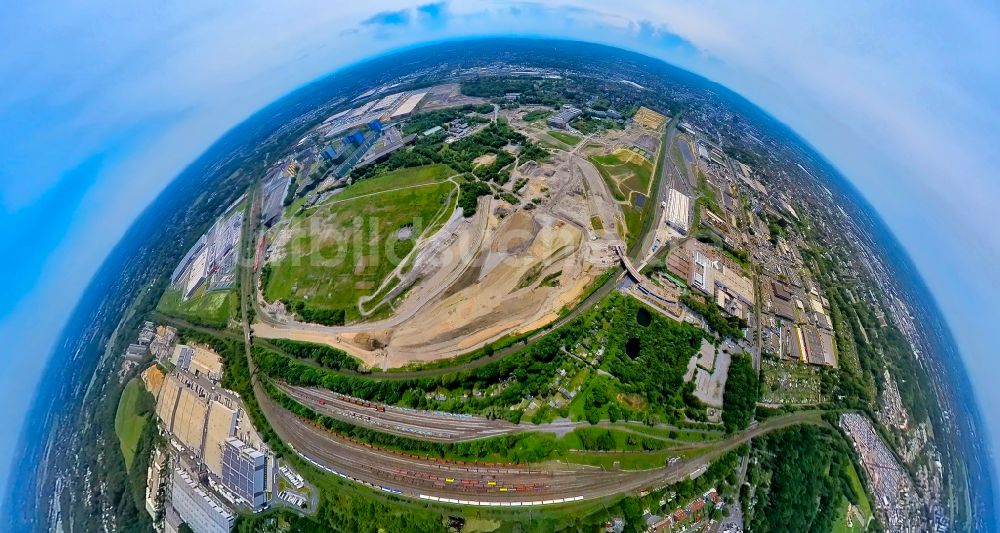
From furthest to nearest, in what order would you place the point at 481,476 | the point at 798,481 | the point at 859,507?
the point at 859,507, the point at 798,481, the point at 481,476

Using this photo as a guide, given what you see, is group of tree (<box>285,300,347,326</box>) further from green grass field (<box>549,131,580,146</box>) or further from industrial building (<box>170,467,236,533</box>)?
green grass field (<box>549,131,580,146</box>)

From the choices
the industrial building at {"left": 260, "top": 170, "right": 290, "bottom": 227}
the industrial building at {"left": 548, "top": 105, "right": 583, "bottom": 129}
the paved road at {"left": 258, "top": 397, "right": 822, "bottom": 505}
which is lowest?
the paved road at {"left": 258, "top": 397, "right": 822, "bottom": 505}

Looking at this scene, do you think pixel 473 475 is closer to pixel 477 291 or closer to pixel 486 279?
pixel 477 291

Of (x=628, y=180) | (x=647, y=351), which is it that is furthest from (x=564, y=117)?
(x=647, y=351)

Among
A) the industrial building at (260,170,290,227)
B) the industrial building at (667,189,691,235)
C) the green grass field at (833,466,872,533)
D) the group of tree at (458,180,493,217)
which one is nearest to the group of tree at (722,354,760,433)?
the green grass field at (833,466,872,533)

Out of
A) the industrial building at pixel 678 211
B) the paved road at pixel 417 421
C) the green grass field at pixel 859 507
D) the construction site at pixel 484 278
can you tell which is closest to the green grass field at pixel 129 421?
the construction site at pixel 484 278

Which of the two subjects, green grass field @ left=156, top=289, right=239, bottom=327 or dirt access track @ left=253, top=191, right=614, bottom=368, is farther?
green grass field @ left=156, top=289, right=239, bottom=327

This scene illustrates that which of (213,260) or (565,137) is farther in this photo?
(565,137)

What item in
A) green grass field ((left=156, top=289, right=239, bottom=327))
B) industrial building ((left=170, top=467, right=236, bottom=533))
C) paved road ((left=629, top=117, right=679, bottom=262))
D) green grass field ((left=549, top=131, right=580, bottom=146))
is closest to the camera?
industrial building ((left=170, top=467, right=236, bottom=533))
